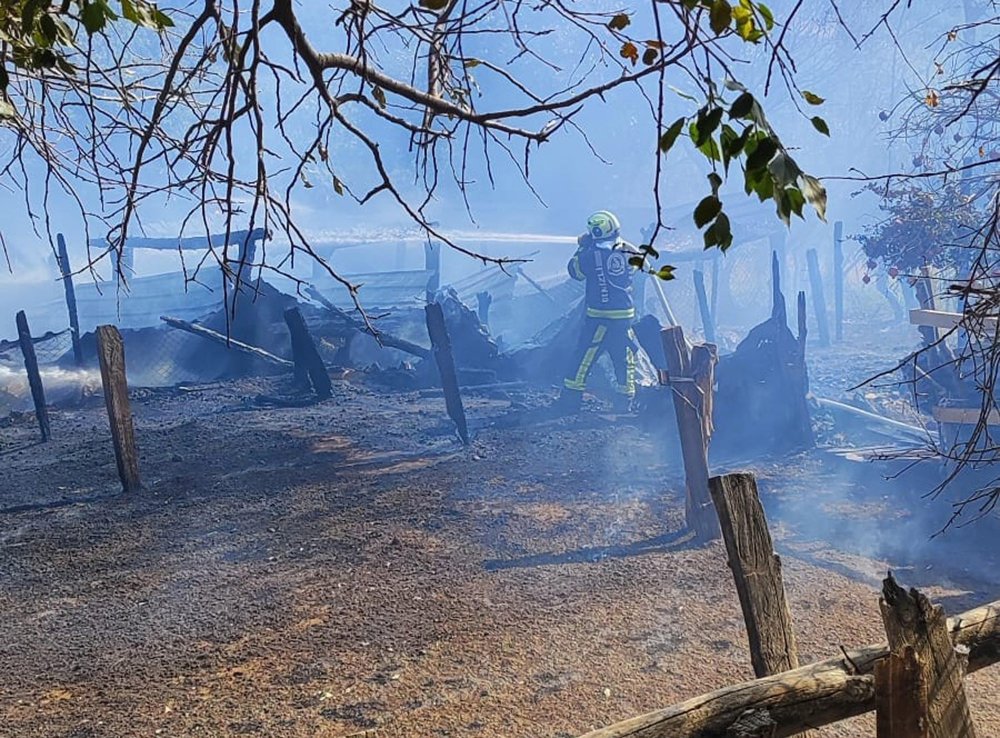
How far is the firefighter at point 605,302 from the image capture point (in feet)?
35.4

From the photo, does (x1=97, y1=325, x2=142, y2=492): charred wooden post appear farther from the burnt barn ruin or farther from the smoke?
the smoke

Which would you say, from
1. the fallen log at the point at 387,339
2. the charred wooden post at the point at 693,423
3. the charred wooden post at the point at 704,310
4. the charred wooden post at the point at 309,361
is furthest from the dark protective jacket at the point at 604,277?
the charred wooden post at the point at 704,310

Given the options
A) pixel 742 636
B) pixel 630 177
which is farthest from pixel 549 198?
pixel 742 636

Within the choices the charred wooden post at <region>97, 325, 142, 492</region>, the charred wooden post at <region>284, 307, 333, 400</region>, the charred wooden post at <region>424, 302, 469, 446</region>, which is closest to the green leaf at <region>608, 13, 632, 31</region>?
the charred wooden post at <region>97, 325, 142, 492</region>

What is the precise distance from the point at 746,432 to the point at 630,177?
2713 centimetres

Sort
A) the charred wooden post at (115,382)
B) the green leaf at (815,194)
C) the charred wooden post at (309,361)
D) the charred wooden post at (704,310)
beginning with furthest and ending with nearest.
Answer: the charred wooden post at (704,310)
the charred wooden post at (309,361)
the charred wooden post at (115,382)
the green leaf at (815,194)

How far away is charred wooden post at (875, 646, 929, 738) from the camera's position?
188 centimetres

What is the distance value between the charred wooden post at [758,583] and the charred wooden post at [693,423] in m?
3.65

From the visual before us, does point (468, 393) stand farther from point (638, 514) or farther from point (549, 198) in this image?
point (549, 198)

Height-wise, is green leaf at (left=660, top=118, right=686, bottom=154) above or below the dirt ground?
above

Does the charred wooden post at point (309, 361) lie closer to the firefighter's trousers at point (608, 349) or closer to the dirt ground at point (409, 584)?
the dirt ground at point (409, 584)

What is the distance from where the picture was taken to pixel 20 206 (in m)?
33.8

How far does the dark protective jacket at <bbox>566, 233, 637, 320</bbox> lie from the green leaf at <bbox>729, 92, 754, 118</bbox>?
9505 mm

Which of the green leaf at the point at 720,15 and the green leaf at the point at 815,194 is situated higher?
the green leaf at the point at 720,15
